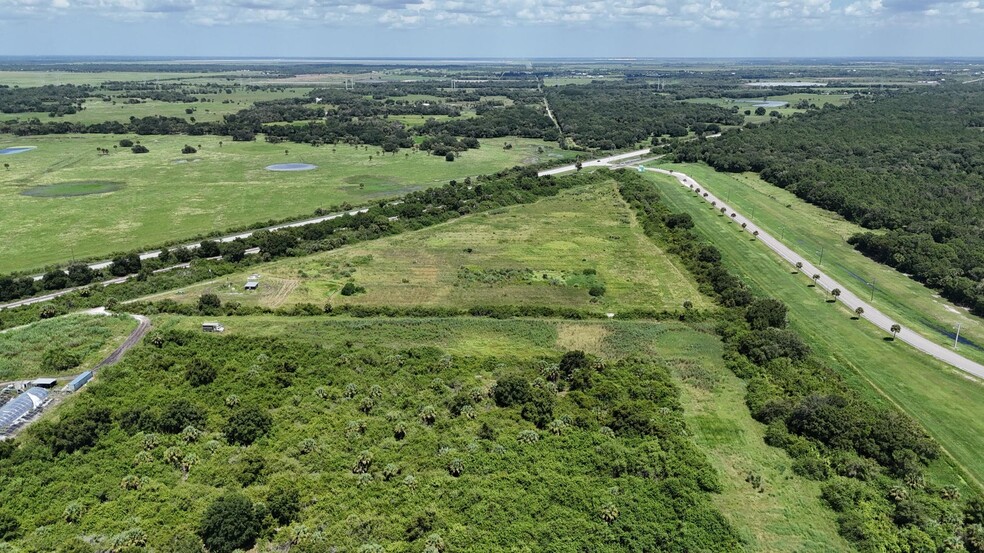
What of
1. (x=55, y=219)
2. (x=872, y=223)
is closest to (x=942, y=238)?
(x=872, y=223)

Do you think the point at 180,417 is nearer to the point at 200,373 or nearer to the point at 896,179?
the point at 200,373

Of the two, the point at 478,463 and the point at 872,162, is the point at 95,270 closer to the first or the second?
the point at 478,463

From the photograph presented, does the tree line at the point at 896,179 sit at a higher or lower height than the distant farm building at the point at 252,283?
higher

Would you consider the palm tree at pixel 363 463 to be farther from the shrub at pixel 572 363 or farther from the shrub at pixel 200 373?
the shrub at pixel 572 363

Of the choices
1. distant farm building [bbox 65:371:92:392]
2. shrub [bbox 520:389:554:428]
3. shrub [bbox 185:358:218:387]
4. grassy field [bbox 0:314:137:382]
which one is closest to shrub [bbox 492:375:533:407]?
shrub [bbox 520:389:554:428]

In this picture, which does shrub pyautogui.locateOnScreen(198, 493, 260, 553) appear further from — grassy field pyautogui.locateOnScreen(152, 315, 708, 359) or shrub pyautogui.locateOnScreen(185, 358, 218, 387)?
grassy field pyautogui.locateOnScreen(152, 315, 708, 359)

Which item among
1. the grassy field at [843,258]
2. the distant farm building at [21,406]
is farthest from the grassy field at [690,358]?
the grassy field at [843,258]

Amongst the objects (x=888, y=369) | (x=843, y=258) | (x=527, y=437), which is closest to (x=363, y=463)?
(x=527, y=437)
